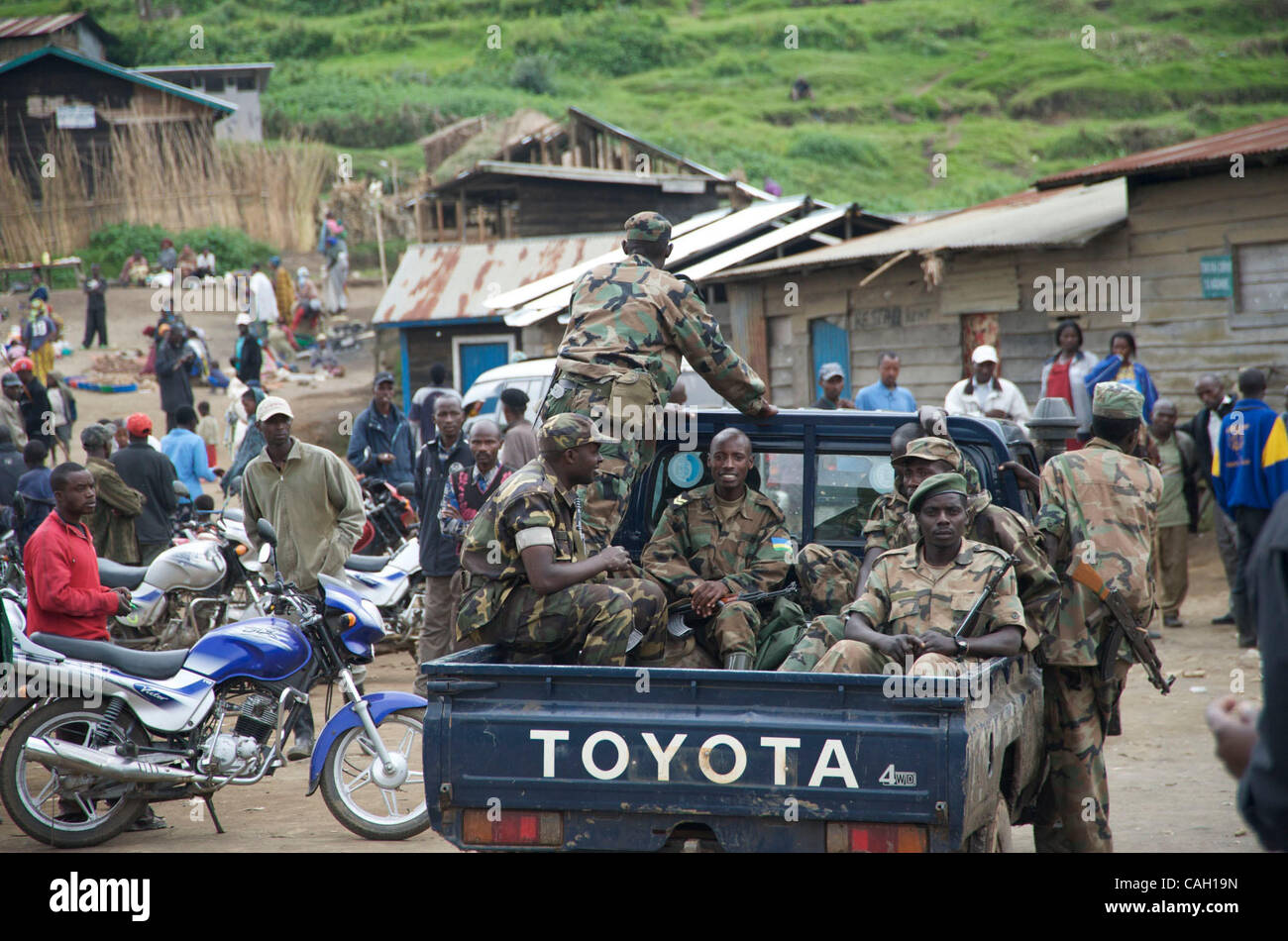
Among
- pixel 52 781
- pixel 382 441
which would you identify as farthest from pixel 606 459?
pixel 382 441

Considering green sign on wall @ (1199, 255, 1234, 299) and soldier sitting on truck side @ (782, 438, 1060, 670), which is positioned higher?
green sign on wall @ (1199, 255, 1234, 299)

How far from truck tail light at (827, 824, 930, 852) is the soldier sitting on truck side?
937 mm

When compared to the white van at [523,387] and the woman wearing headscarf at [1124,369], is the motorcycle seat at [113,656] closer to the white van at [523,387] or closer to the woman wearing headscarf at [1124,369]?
the white van at [523,387]

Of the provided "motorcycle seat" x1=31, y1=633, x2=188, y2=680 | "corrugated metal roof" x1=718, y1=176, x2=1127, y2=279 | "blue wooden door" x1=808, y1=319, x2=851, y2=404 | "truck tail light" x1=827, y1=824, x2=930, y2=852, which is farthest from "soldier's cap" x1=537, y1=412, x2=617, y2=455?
"blue wooden door" x1=808, y1=319, x2=851, y2=404

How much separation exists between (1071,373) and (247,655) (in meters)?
7.83

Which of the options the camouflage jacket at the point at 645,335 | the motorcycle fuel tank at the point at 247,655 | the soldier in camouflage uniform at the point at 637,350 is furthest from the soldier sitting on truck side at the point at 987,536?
the motorcycle fuel tank at the point at 247,655

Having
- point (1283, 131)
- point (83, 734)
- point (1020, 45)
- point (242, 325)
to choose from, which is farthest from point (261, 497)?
point (1020, 45)

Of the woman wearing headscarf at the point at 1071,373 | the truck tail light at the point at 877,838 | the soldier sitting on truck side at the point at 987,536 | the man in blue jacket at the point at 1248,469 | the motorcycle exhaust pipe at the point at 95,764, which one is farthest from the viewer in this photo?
the woman wearing headscarf at the point at 1071,373

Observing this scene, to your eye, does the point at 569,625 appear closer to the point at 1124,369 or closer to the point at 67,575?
the point at 67,575

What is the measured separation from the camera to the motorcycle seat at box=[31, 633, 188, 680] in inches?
238

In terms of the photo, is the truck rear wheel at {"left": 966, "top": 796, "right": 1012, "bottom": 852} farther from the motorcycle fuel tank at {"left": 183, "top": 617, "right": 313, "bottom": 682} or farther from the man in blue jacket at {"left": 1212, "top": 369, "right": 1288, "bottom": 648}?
the man in blue jacket at {"left": 1212, "top": 369, "right": 1288, "bottom": 648}

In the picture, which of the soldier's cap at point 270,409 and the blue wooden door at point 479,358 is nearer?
the soldier's cap at point 270,409

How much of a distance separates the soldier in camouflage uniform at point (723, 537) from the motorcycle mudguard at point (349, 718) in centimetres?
148

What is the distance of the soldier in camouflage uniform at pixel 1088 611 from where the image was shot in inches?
197
